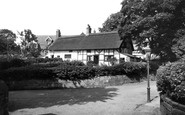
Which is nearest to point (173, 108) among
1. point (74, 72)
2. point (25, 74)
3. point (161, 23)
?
point (74, 72)

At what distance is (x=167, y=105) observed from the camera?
5.45 m

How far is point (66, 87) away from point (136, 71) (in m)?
7.55

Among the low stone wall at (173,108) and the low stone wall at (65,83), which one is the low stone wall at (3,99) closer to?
the low stone wall at (173,108)

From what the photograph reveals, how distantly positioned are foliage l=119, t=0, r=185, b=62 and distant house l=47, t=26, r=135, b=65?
577 cm

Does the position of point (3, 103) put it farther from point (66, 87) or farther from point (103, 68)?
point (103, 68)

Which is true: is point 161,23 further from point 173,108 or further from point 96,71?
point 173,108

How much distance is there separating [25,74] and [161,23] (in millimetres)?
17051

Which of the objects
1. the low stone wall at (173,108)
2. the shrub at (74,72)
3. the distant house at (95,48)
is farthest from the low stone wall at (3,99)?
the distant house at (95,48)

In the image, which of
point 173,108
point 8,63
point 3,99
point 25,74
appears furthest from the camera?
point 8,63

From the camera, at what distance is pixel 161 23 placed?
799 inches

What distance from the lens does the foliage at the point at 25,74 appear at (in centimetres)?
1366

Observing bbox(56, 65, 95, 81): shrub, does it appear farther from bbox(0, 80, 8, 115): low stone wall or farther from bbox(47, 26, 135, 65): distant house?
bbox(47, 26, 135, 65): distant house

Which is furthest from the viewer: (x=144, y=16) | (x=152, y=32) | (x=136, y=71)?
(x=144, y=16)

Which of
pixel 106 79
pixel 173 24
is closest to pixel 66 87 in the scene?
pixel 106 79
